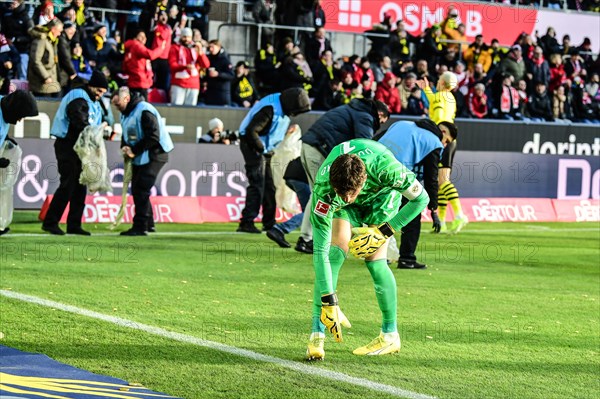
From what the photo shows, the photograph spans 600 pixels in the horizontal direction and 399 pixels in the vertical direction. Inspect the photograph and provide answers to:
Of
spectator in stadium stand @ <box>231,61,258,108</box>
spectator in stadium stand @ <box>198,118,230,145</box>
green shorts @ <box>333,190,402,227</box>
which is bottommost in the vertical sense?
spectator in stadium stand @ <box>198,118,230,145</box>

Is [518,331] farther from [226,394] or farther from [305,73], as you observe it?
[305,73]

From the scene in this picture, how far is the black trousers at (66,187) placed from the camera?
50.9 ft

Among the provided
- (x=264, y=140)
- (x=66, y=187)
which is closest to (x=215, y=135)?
(x=264, y=140)

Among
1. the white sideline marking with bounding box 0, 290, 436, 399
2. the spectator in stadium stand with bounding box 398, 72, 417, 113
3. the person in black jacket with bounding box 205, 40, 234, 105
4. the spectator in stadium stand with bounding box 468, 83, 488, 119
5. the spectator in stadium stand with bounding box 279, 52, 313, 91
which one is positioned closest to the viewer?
the white sideline marking with bounding box 0, 290, 436, 399

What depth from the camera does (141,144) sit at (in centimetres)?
1582

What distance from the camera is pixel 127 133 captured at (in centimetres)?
1585

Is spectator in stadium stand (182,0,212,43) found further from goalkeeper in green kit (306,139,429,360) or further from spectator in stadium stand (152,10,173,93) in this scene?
goalkeeper in green kit (306,139,429,360)

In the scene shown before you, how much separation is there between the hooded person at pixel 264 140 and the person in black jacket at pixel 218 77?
17.3 feet

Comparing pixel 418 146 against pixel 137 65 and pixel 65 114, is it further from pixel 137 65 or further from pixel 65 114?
pixel 137 65

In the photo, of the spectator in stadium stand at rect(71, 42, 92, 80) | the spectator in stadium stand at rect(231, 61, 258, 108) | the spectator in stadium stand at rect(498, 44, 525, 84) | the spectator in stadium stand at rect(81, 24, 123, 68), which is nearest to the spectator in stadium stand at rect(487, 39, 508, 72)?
the spectator in stadium stand at rect(498, 44, 525, 84)

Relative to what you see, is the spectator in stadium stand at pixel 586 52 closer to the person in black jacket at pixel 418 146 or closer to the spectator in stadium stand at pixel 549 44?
the spectator in stadium stand at pixel 549 44

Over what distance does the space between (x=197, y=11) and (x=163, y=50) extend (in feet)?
7.41

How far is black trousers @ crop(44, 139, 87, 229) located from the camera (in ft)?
50.9

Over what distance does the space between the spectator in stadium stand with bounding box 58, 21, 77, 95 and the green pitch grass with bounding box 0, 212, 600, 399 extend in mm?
4447
